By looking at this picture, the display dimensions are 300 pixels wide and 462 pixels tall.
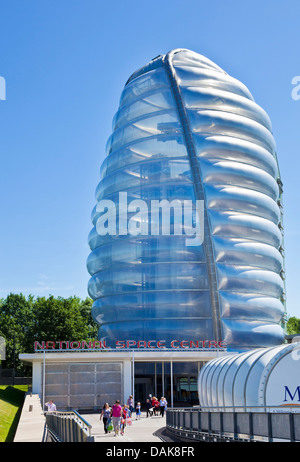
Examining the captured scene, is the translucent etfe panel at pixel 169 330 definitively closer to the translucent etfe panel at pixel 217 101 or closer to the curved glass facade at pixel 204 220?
the curved glass facade at pixel 204 220

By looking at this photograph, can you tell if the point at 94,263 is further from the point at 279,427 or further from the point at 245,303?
the point at 279,427

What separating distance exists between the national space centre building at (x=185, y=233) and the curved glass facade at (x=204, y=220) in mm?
106

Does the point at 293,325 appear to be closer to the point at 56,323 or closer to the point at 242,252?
the point at 56,323

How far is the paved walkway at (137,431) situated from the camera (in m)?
25.0

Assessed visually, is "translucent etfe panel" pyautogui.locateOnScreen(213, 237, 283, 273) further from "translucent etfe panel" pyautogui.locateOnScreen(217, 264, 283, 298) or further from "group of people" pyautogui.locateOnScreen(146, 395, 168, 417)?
"group of people" pyautogui.locateOnScreen(146, 395, 168, 417)

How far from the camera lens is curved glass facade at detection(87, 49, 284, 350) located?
57781mm

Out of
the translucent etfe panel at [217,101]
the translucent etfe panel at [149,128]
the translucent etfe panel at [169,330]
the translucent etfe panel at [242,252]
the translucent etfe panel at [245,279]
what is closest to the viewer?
the translucent etfe panel at [169,330]

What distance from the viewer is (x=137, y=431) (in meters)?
29.9

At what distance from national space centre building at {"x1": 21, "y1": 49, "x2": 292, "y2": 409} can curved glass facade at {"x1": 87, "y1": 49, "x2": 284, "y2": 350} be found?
11 centimetres

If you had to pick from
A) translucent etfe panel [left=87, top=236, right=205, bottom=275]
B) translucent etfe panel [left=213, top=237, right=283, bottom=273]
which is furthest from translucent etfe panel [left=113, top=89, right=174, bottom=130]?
translucent etfe panel [left=213, top=237, right=283, bottom=273]

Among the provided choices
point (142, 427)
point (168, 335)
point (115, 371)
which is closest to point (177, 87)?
point (168, 335)

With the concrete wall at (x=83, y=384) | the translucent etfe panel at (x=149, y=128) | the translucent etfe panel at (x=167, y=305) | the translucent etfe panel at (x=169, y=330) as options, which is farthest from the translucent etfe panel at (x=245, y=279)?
the translucent etfe panel at (x=149, y=128)

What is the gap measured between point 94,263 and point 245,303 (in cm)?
1645

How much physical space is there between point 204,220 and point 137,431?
32063 millimetres
